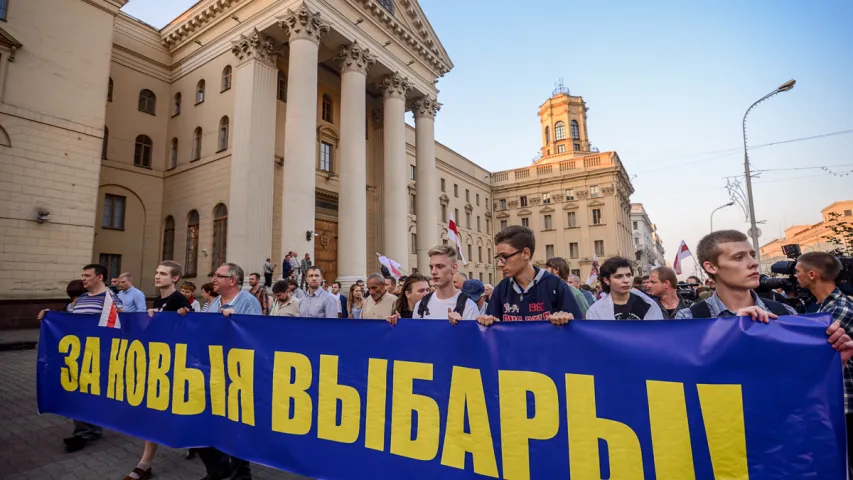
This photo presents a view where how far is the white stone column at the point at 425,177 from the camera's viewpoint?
2564 cm

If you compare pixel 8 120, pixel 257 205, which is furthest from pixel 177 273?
pixel 8 120

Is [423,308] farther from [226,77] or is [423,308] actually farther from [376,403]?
[226,77]

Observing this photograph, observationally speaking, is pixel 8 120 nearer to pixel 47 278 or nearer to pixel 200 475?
pixel 47 278

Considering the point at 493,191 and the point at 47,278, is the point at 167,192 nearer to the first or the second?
the point at 47,278

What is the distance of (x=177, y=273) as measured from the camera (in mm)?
4875

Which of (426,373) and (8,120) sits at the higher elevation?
(8,120)

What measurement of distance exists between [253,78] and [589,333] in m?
20.6

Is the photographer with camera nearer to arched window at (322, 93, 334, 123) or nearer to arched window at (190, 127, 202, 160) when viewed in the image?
arched window at (322, 93, 334, 123)

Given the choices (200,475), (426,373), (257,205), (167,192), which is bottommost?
(200,475)

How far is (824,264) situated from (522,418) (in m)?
2.60

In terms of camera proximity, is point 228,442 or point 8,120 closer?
point 228,442

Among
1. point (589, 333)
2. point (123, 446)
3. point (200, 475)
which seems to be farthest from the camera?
point (123, 446)

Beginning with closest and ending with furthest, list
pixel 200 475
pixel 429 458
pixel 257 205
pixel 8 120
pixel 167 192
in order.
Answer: pixel 429 458 → pixel 200 475 → pixel 8 120 → pixel 257 205 → pixel 167 192

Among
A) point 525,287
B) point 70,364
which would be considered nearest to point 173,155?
point 70,364
